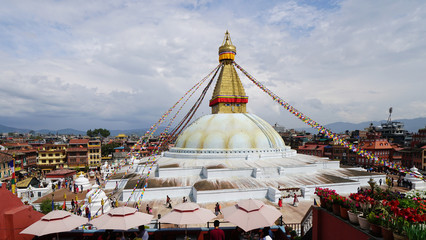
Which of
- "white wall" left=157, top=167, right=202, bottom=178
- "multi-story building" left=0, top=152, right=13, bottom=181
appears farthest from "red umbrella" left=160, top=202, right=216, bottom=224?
"multi-story building" left=0, top=152, right=13, bottom=181

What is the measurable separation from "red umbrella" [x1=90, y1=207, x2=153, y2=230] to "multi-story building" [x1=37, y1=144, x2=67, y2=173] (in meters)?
56.6

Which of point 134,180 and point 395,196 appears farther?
point 134,180

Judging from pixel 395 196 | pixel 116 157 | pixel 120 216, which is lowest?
pixel 116 157

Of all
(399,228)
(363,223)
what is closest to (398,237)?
(399,228)

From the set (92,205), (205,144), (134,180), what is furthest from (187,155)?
(92,205)

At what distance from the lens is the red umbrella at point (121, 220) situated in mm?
7883

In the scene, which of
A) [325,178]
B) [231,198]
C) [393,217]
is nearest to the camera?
[393,217]

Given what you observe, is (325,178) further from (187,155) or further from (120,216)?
(120,216)

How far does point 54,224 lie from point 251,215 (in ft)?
23.0

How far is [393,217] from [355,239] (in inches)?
55.0

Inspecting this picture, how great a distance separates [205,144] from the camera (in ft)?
81.6

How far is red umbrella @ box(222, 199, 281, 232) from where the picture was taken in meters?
7.65

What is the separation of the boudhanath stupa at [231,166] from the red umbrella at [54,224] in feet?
26.8

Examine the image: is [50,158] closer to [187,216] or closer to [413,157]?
[187,216]
